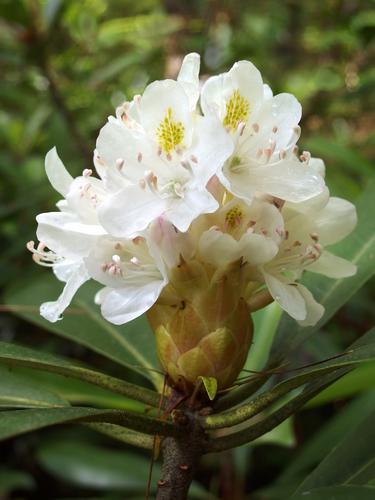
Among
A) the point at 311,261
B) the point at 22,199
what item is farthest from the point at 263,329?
the point at 22,199

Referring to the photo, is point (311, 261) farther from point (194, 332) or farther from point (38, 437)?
point (38, 437)

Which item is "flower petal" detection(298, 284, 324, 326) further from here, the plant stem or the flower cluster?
the plant stem

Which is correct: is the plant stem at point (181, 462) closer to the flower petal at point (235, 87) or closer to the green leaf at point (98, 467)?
the flower petal at point (235, 87)

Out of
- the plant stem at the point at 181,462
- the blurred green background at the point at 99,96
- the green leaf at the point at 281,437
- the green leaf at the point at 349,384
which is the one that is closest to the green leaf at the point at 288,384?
the plant stem at the point at 181,462

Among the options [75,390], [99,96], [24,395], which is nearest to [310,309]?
[24,395]

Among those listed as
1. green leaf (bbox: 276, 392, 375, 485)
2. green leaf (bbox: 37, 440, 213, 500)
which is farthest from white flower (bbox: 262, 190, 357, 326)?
green leaf (bbox: 37, 440, 213, 500)
